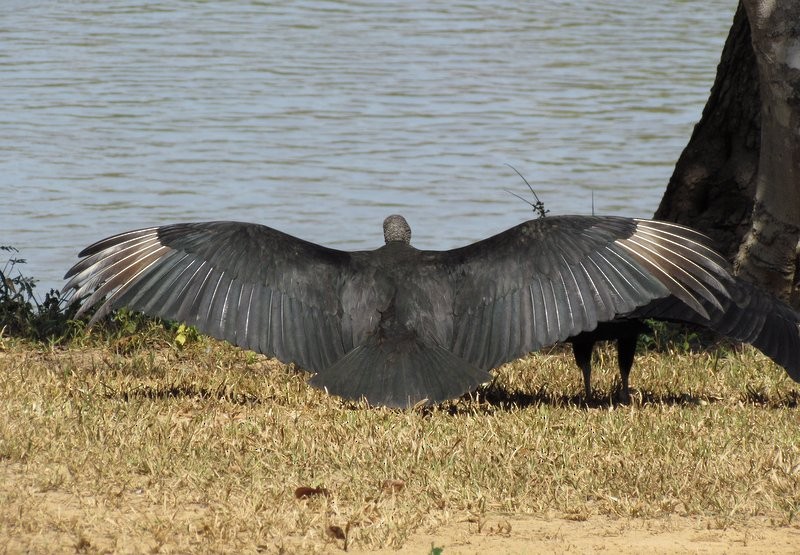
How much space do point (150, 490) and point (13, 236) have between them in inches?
238

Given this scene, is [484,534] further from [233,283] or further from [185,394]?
[185,394]

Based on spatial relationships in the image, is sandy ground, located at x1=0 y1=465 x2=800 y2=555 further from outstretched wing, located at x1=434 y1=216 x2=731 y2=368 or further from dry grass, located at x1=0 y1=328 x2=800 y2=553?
outstretched wing, located at x1=434 y1=216 x2=731 y2=368

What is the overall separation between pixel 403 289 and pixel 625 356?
1.14 metres

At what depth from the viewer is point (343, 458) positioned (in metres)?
5.35

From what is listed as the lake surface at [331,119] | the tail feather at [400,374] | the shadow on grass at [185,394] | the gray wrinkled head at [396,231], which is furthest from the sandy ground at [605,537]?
the lake surface at [331,119]

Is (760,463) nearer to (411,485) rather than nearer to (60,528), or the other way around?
(411,485)

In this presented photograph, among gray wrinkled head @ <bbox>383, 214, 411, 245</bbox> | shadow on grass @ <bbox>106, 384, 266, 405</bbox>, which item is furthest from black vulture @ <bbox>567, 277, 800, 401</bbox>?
shadow on grass @ <bbox>106, 384, 266, 405</bbox>

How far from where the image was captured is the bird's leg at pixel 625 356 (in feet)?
21.3

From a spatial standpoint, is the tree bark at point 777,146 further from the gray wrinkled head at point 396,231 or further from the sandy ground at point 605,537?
the sandy ground at point 605,537

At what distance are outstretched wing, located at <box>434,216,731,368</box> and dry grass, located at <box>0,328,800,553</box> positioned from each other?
0.39m

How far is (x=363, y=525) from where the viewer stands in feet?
15.1

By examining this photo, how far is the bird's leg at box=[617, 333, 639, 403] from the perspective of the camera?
255 inches

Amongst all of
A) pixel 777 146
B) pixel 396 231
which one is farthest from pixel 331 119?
pixel 777 146

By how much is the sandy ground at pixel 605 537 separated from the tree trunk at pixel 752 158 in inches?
103
